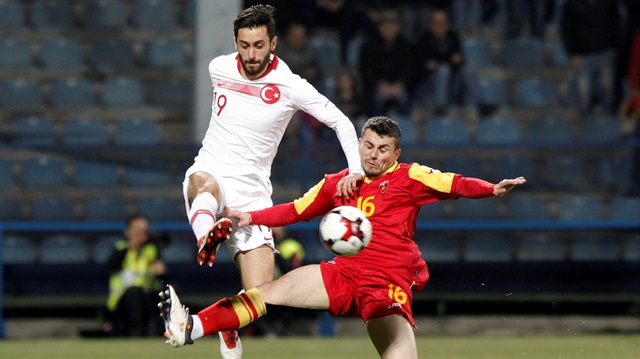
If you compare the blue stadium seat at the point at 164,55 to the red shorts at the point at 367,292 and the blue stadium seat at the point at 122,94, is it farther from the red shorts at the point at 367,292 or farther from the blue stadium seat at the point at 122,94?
the red shorts at the point at 367,292

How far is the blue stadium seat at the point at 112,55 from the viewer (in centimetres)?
1369

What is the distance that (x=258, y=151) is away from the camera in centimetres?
638

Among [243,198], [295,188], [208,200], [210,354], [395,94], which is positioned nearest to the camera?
[208,200]

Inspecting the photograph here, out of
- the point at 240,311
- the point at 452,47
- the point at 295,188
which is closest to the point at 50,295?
the point at 295,188

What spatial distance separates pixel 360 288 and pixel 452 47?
7206 mm

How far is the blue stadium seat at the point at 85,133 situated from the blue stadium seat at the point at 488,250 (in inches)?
156

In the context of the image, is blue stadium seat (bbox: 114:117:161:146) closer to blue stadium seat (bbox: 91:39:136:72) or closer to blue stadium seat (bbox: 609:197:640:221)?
blue stadium seat (bbox: 91:39:136:72)

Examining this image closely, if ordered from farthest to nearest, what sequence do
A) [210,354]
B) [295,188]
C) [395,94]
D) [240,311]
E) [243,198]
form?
[395,94]
[295,188]
[210,354]
[243,198]
[240,311]

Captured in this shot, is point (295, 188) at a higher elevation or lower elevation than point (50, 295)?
higher

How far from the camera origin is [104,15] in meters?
Result: 14.1

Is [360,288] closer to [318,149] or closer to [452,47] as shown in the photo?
[318,149]

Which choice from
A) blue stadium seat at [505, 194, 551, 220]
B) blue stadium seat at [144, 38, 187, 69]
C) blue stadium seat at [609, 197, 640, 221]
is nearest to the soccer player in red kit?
blue stadium seat at [505, 194, 551, 220]

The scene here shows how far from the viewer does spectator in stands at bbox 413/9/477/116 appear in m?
12.3

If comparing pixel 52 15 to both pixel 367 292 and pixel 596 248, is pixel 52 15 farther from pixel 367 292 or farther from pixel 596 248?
pixel 367 292
